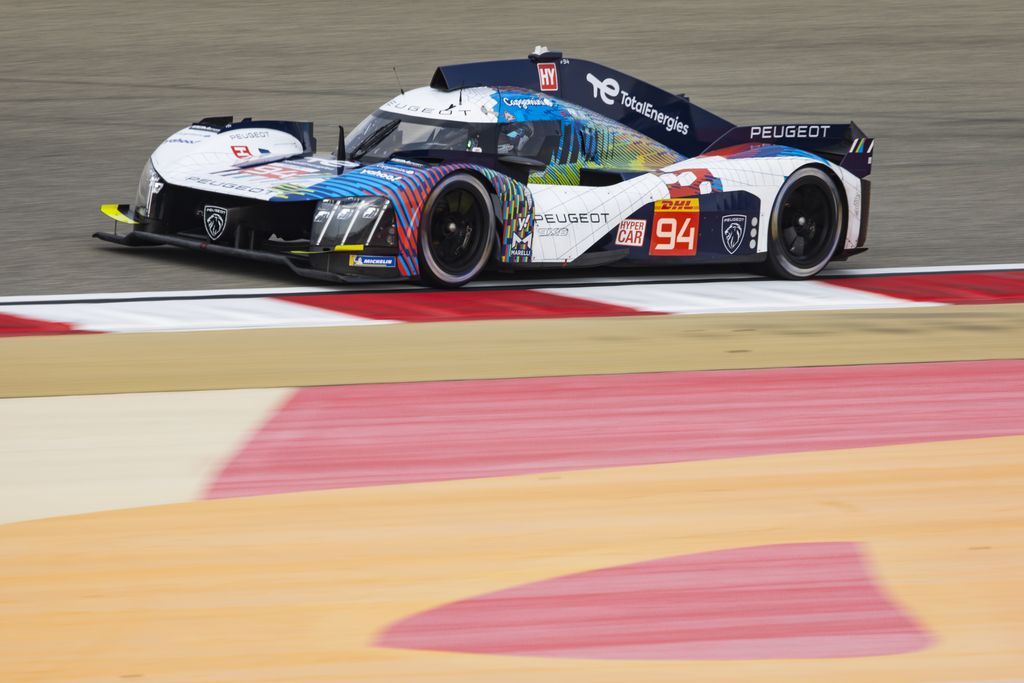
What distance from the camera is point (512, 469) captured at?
519 centimetres

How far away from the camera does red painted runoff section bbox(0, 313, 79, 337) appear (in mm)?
7422

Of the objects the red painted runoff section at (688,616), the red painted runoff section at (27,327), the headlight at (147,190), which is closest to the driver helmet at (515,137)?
the headlight at (147,190)

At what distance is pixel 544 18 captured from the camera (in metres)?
23.6

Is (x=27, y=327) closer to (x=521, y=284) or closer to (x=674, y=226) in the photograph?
(x=521, y=284)

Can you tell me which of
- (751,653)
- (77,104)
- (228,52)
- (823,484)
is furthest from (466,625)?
(228,52)

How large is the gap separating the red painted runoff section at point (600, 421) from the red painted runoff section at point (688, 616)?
103 cm

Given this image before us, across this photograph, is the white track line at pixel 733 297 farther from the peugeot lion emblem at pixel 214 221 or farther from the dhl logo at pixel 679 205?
the peugeot lion emblem at pixel 214 221

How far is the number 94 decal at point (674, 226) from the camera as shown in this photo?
9.06 m

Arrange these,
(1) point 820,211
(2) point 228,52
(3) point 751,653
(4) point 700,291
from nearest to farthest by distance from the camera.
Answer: (3) point 751,653, (4) point 700,291, (1) point 820,211, (2) point 228,52

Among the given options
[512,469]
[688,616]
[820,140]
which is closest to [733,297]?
[820,140]

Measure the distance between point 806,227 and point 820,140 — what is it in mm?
652

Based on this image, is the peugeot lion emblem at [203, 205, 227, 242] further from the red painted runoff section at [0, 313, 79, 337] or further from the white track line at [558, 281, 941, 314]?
the white track line at [558, 281, 941, 314]

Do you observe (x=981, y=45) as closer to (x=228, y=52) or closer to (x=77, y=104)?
(x=228, y=52)

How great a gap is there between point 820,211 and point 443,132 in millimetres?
2335
